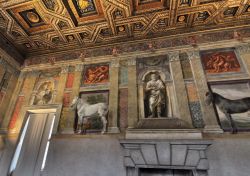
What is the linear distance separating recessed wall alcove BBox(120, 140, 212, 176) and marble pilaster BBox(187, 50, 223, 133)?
690mm

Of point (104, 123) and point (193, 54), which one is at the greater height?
point (193, 54)

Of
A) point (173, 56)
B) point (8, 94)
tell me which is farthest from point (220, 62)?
point (8, 94)

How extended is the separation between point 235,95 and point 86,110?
480 cm

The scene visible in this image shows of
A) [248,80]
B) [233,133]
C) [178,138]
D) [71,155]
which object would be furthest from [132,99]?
[248,80]

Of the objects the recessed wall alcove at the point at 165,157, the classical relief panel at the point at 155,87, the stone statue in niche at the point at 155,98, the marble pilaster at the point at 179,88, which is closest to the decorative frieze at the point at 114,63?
the classical relief panel at the point at 155,87

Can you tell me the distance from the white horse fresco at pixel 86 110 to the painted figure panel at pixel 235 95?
357 centimetres

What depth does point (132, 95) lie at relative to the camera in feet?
18.4

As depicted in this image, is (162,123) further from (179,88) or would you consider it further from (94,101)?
(94,101)

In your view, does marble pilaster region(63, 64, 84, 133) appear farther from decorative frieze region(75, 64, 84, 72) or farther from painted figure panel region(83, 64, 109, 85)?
painted figure panel region(83, 64, 109, 85)

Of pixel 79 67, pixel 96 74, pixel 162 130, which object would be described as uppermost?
pixel 79 67

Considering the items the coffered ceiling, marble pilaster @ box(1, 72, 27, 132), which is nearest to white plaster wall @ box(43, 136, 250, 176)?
marble pilaster @ box(1, 72, 27, 132)

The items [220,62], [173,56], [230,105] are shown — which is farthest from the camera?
[173,56]

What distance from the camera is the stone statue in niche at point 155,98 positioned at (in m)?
5.12

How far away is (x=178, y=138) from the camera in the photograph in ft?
14.4
